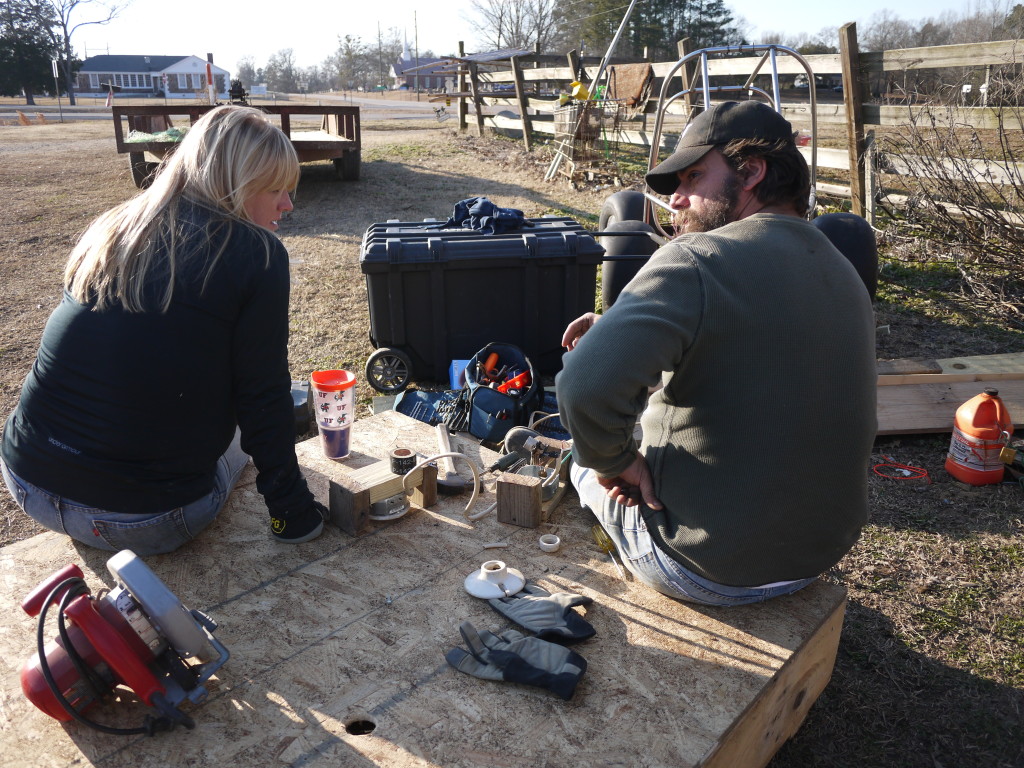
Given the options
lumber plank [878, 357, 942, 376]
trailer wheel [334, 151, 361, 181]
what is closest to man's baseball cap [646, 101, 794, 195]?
lumber plank [878, 357, 942, 376]

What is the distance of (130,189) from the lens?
423 inches

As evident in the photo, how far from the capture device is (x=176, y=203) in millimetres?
2213

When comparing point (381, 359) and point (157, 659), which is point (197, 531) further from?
point (381, 359)

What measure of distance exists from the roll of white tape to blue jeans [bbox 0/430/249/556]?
107cm

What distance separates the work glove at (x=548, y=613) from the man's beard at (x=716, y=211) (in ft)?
3.62

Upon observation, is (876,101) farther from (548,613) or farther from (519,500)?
(548,613)

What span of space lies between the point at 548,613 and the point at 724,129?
1.38 m

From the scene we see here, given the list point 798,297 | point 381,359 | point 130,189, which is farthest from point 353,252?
point 798,297

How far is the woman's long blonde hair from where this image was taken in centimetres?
212

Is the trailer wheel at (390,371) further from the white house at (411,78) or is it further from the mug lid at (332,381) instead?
the white house at (411,78)

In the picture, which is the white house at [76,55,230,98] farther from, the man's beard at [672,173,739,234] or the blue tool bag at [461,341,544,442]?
the man's beard at [672,173,739,234]

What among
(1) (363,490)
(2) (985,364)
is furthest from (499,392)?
(2) (985,364)

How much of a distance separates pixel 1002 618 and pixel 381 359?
3.26 m

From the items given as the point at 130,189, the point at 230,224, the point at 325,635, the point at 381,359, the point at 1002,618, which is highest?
the point at 130,189
